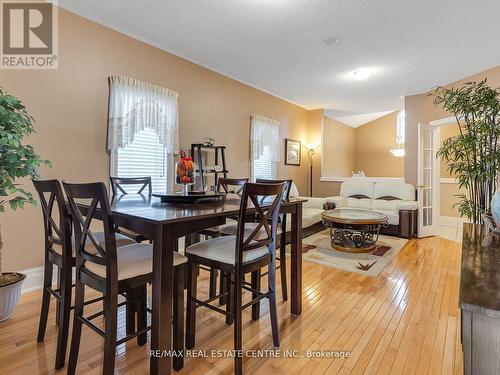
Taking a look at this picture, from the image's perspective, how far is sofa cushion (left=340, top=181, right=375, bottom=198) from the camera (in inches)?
227

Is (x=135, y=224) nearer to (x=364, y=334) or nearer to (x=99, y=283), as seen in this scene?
(x=99, y=283)

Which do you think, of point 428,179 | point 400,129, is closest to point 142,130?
point 428,179

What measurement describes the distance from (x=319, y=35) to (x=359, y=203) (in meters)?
3.52

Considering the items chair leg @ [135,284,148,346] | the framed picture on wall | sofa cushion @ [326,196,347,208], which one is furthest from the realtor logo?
sofa cushion @ [326,196,347,208]

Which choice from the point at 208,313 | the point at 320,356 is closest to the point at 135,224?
the point at 208,313

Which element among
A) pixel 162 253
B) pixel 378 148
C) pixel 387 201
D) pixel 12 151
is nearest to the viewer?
pixel 162 253

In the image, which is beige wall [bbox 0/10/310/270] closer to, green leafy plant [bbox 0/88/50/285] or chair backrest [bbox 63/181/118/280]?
green leafy plant [bbox 0/88/50/285]

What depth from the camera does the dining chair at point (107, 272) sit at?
4.32 ft

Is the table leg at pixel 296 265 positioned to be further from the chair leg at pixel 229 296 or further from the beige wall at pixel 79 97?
the beige wall at pixel 79 97

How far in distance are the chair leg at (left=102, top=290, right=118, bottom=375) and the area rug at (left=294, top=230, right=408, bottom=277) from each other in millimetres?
2662

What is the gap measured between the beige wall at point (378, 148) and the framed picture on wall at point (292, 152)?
3.10 meters

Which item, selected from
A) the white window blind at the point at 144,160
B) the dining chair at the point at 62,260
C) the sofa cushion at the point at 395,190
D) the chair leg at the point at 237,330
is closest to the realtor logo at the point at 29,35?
the white window blind at the point at 144,160

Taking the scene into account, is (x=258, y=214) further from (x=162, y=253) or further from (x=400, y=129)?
(x=400, y=129)

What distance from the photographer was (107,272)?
4.39ft
